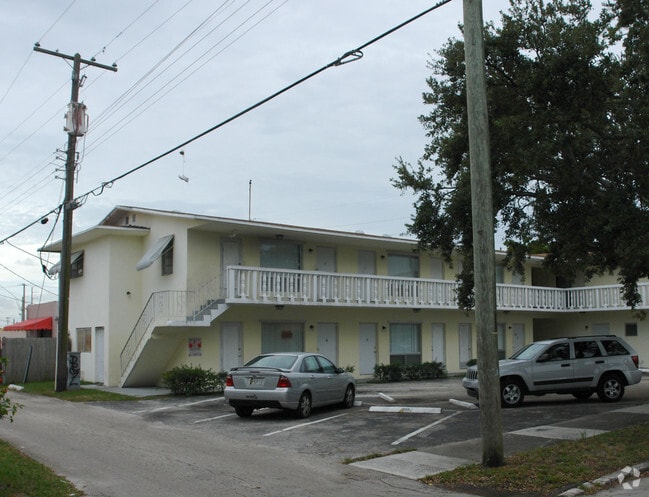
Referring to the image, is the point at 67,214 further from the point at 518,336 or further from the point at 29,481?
the point at 518,336

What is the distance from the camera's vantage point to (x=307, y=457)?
11266 millimetres

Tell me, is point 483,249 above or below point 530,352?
above

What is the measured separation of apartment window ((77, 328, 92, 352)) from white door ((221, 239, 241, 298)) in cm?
659

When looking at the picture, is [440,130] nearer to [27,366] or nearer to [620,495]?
[620,495]

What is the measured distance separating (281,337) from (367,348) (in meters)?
4.44

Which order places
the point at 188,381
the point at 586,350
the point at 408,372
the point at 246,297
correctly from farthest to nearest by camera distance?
1. the point at 408,372
2. the point at 246,297
3. the point at 188,381
4. the point at 586,350

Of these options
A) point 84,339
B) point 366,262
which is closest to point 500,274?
point 366,262

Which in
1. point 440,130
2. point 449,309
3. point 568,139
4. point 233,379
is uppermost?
point 440,130

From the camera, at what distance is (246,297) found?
920 inches

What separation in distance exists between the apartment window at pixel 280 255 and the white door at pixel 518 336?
1408cm

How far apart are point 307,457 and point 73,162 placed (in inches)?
613

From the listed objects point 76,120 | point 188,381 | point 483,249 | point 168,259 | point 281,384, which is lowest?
point 188,381

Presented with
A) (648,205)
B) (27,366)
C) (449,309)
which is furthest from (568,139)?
(27,366)

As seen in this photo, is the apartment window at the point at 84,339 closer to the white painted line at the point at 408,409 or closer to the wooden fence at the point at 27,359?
the wooden fence at the point at 27,359
